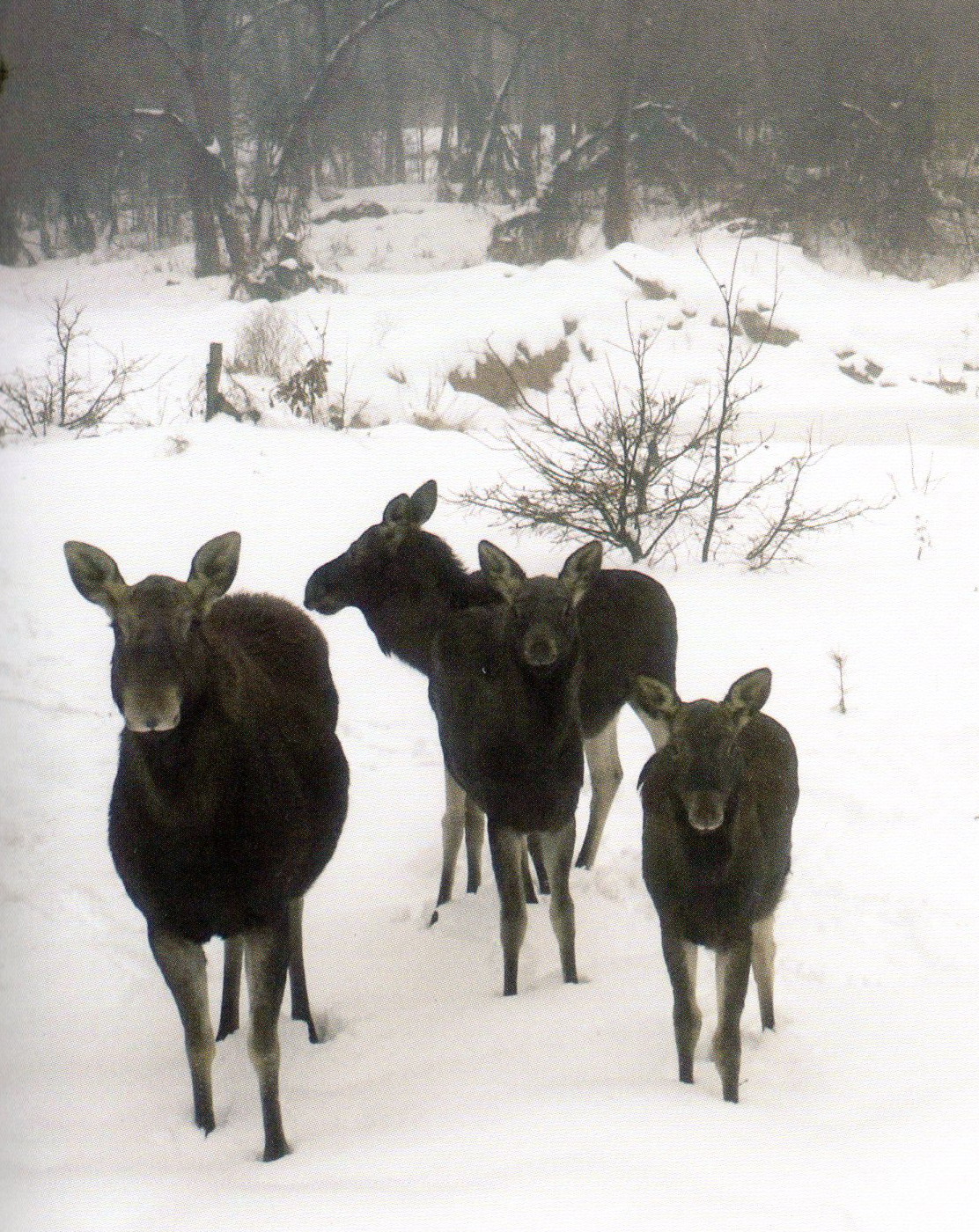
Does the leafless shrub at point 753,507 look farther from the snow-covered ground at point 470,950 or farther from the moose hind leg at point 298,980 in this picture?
the moose hind leg at point 298,980

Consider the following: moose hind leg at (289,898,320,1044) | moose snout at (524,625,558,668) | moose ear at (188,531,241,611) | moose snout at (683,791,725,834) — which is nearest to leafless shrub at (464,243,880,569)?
moose snout at (524,625,558,668)

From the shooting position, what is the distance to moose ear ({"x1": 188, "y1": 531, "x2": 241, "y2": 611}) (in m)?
4.00

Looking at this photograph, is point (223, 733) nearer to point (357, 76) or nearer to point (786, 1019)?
point (786, 1019)

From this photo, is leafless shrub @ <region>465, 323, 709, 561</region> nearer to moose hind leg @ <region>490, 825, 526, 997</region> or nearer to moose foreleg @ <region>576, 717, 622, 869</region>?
moose foreleg @ <region>576, 717, 622, 869</region>

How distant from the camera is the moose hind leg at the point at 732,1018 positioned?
14.7ft

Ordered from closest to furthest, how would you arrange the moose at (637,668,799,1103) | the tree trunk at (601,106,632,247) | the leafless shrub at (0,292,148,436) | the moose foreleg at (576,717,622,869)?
the moose at (637,668,799,1103) < the moose foreleg at (576,717,622,869) < the leafless shrub at (0,292,148,436) < the tree trunk at (601,106,632,247)

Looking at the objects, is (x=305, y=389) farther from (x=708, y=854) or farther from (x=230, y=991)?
(x=708, y=854)

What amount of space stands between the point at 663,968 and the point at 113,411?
12.0 metres

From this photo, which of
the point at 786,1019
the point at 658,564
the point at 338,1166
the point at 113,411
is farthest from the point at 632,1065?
the point at 113,411

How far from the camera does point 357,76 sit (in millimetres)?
36250

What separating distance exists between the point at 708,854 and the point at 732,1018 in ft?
1.81

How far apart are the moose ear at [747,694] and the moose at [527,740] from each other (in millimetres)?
885

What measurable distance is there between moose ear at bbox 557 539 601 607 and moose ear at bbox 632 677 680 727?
3.06 feet

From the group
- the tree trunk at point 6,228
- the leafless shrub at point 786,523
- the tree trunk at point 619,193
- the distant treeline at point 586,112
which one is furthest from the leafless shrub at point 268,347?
the tree trunk at point 6,228
